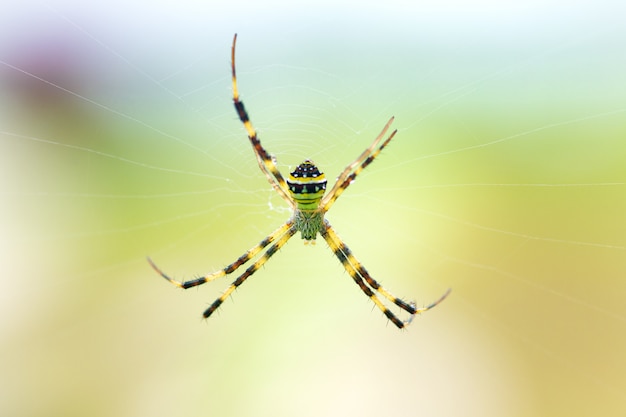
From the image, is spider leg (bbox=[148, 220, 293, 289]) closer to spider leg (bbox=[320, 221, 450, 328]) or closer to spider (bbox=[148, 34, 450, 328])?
spider (bbox=[148, 34, 450, 328])

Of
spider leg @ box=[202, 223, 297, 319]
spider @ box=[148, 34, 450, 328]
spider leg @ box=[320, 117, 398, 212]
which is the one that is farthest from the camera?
spider leg @ box=[202, 223, 297, 319]

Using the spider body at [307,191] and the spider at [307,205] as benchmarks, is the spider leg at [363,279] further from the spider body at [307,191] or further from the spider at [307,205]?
the spider body at [307,191]

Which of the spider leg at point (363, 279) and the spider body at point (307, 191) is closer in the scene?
the spider body at point (307, 191)

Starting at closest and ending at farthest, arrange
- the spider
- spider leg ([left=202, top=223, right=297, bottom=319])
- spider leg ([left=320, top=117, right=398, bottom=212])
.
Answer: spider leg ([left=320, top=117, right=398, bottom=212])
the spider
spider leg ([left=202, top=223, right=297, bottom=319])

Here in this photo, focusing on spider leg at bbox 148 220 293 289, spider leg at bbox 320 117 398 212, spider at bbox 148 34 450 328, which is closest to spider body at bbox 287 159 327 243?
spider at bbox 148 34 450 328

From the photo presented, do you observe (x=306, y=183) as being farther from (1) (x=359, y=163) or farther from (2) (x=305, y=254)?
(2) (x=305, y=254)

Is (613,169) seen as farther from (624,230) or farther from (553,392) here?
(553,392)

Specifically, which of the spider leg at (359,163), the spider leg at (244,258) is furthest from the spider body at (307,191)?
the spider leg at (244,258)

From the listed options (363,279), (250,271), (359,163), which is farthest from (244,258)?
(359,163)

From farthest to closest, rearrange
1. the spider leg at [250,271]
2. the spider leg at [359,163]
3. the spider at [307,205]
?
the spider leg at [250,271]
the spider at [307,205]
the spider leg at [359,163]
